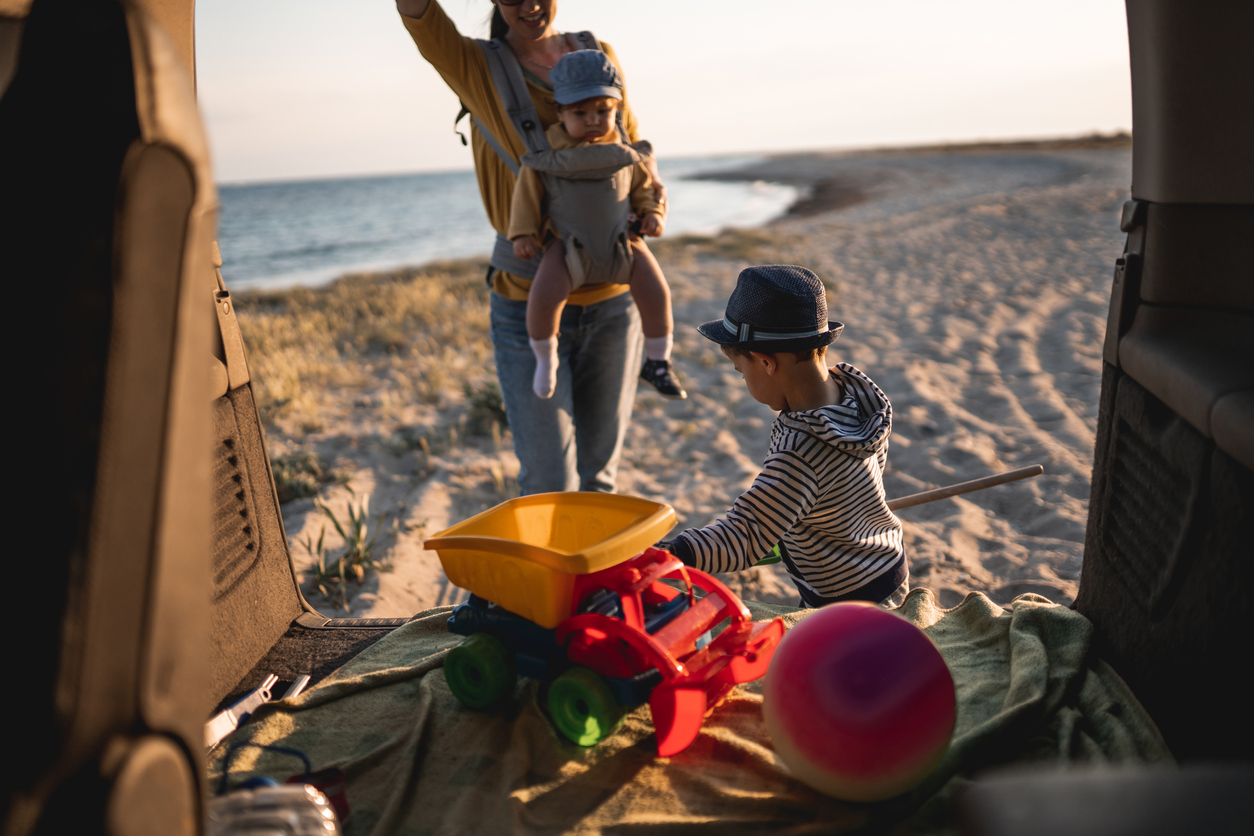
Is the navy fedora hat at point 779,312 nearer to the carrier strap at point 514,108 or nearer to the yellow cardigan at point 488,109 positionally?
the yellow cardigan at point 488,109

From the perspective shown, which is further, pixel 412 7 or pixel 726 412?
pixel 726 412

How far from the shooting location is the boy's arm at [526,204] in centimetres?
310

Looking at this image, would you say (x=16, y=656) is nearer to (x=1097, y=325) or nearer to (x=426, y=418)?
(x=426, y=418)

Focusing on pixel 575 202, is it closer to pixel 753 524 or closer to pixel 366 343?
pixel 753 524

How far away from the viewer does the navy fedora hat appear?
2.35 m

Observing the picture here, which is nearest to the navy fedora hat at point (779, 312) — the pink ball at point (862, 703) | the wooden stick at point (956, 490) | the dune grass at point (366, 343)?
the pink ball at point (862, 703)

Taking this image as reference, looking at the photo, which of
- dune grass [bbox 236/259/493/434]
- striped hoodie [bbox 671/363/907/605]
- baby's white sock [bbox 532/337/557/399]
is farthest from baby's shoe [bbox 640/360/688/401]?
dune grass [bbox 236/259/493/434]

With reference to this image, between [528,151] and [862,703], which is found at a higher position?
[528,151]

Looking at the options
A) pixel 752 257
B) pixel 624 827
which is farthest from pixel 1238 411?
pixel 752 257

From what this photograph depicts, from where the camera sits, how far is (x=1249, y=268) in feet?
7.34

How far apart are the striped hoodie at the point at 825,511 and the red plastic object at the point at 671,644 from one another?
155 millimetres

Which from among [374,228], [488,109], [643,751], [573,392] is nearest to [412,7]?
[488,109]

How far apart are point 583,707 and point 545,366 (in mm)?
1382

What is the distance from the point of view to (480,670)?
230 cm
